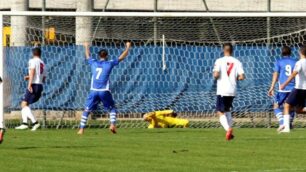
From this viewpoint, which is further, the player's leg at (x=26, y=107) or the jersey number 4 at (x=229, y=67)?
the player's leg at (x=26, y=107)

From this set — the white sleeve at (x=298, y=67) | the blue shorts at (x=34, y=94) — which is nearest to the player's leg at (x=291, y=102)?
the white sleeve at (x=298, y=67)

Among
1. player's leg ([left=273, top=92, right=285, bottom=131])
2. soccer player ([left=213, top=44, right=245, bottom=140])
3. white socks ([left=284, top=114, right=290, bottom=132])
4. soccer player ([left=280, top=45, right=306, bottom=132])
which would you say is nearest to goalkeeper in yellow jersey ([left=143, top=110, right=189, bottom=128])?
player's leg ([left=273, top=92, right=285, bottom=131])

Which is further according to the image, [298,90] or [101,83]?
[101,83]

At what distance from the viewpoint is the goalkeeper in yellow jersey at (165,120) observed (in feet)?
92.0

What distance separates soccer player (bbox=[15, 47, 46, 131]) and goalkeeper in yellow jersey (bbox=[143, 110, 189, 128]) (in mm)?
3220

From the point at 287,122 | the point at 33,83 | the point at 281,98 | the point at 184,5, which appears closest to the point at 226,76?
the point at 287,122

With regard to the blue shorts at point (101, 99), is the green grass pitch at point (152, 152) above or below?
below

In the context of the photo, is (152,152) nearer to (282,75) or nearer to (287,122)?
(287,122)

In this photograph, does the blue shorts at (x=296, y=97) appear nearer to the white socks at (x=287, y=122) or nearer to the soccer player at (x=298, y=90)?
the soccer player at (x=298, y=90)

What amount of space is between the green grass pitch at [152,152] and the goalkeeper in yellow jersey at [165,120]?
422 centimetres

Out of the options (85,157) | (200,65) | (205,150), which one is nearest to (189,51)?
(200,65)

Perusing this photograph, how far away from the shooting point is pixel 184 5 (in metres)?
37.4

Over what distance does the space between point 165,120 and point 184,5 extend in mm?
10019

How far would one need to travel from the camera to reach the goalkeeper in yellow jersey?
92.0 feet
